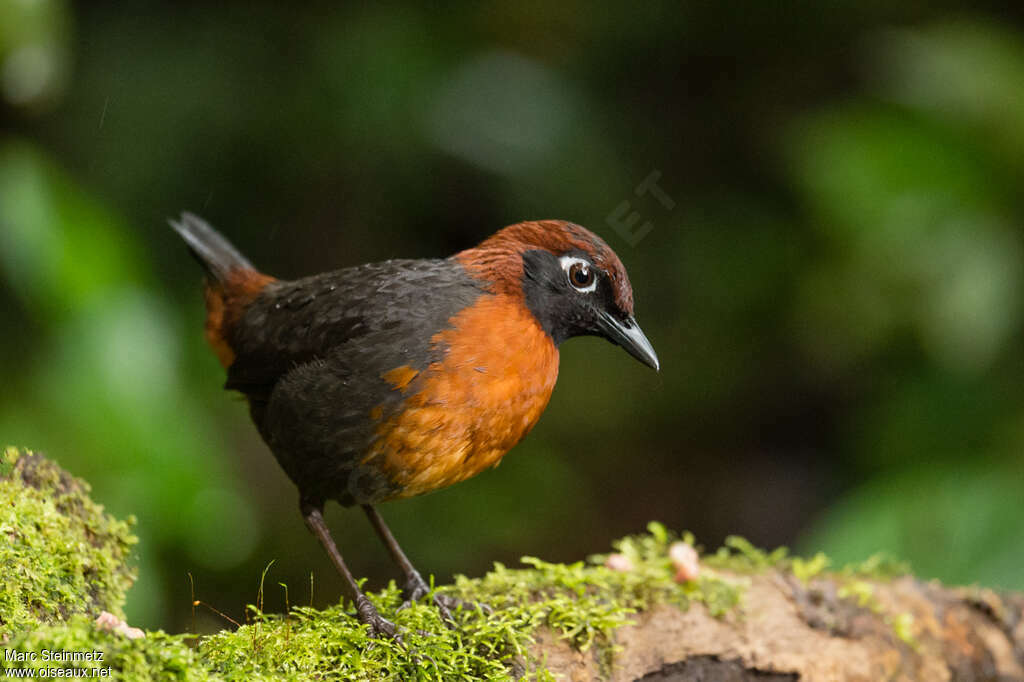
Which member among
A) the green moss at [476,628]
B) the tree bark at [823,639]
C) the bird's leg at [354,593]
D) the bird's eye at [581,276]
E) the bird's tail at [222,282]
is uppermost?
the bird's tail at [222,282]

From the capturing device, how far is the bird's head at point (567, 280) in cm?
299

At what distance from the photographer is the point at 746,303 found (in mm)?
6496

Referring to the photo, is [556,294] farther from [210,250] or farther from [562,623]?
[210,250]

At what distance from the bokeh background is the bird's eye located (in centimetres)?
222

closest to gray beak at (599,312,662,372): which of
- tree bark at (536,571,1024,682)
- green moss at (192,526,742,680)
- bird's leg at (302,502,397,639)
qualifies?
green moss at (192,526,742,680)

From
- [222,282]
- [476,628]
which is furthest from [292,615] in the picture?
[222,282]

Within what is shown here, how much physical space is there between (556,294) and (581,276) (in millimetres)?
94

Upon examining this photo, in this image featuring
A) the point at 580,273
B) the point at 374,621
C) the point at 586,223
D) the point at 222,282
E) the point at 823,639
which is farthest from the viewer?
the point at 586,223

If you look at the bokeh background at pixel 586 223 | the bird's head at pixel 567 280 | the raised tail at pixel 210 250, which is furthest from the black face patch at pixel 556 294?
the bokeh background at pixel 586 223

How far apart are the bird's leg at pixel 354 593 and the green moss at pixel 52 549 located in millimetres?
518

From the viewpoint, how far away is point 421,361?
2.78 meters

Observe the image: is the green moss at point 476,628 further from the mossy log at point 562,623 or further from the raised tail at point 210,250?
the raised tail at point 210,250

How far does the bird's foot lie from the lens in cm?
271

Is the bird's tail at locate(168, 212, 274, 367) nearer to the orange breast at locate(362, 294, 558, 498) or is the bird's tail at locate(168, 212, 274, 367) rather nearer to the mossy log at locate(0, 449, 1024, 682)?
the mossy log at locate(0, 449, 1024, 682)
